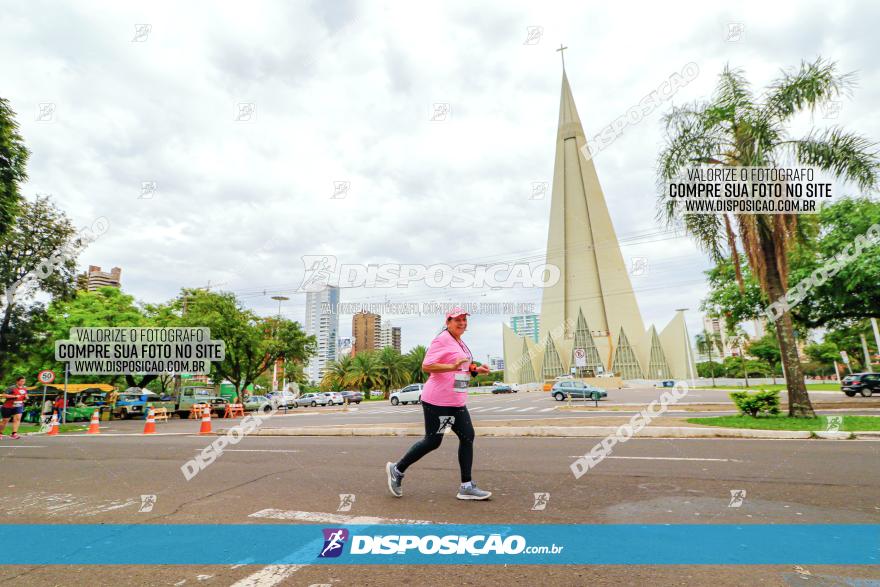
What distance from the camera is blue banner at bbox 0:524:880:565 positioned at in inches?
121

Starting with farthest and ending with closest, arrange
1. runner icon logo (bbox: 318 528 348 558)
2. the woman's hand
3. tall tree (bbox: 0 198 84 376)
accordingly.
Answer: tall tree (bbox: 0 198 84 376) → the woman's hand → runner icon logo (bbox: 318 528 348 558)

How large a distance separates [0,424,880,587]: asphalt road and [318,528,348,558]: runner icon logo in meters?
0.27

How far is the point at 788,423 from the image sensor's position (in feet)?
36.0

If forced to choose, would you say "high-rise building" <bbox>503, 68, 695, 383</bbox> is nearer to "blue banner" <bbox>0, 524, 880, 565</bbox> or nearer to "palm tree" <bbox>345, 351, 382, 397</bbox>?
"palm tree" <bbox>345, 351, 382, 397</bbox>

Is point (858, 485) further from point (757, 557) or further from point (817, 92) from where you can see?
point (817, 92)

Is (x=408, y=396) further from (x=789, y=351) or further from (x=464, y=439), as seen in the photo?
(x=464, y=439)

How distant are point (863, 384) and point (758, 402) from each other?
20768 mm

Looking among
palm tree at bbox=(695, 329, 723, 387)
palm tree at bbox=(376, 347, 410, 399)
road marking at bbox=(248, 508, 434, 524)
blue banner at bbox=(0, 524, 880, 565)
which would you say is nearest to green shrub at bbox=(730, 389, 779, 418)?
blue banner at bbox=(0, 524, 880, 565)

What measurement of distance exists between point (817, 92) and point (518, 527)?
545 inches

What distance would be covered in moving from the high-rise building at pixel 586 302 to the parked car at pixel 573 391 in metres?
46.4

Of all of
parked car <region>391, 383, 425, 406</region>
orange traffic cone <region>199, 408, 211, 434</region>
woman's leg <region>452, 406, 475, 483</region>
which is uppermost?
woman's leg <region>452, 406, 475, 483</region>

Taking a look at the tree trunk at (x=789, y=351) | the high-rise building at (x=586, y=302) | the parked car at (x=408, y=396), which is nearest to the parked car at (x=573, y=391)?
the parked car at (x=408, y=396)

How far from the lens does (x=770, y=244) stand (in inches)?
499

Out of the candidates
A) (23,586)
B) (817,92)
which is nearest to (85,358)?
(23,586)
